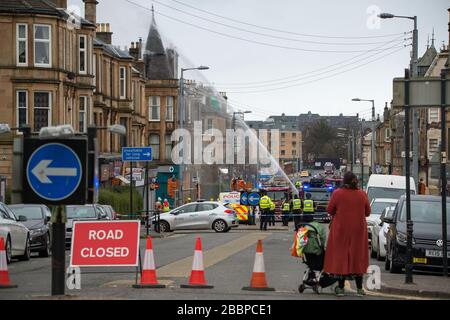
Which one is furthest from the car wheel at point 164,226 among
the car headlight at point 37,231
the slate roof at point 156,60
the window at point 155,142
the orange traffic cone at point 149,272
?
the window at point 155,142

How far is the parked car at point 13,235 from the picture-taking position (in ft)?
81.0

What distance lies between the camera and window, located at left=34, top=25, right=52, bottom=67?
4903 centimetres

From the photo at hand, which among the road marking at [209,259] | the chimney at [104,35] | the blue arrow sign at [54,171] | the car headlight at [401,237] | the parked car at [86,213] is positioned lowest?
the road marking at [209,259]

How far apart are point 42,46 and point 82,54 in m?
5.59

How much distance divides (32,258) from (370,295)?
14914mm

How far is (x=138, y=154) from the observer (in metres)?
40.8

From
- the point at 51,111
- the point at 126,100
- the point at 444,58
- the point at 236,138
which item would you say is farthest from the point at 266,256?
the point at 236,138

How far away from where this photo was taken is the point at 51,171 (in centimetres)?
1297

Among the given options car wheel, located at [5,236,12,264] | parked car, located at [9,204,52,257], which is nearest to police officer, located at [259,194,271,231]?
parked car, located at [9,204,52,257]

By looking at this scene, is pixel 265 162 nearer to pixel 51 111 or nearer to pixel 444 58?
pixel 444 58

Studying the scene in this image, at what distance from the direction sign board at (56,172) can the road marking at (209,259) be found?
687 centimetres

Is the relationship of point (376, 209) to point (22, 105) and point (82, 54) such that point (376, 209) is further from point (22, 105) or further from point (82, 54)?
point (82, 54)

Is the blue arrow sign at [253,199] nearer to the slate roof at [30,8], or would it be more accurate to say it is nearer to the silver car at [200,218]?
the silver car at [200,218]
